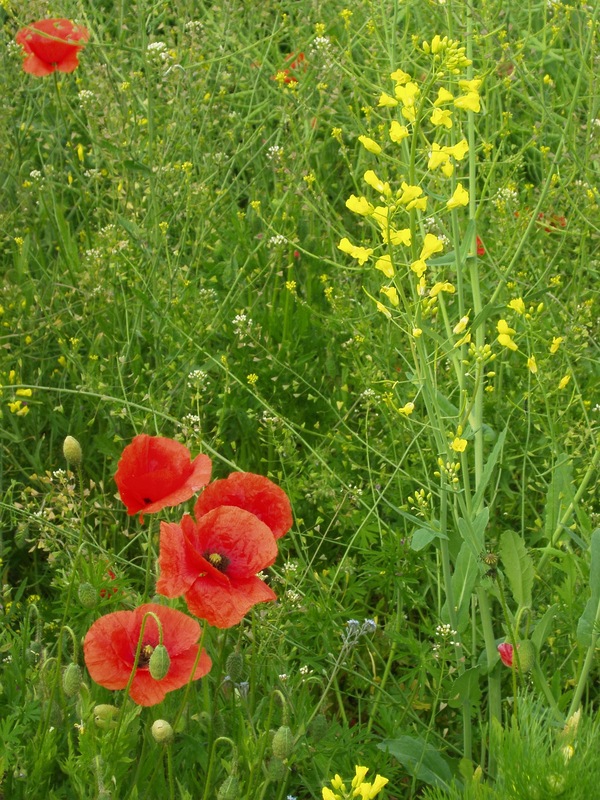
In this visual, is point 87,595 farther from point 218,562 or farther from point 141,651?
point 218,562

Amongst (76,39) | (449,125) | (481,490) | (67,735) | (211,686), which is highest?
(449,125)

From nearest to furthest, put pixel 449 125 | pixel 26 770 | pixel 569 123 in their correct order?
pixel 26 770 < pixel 449 125 < pixel 569 123

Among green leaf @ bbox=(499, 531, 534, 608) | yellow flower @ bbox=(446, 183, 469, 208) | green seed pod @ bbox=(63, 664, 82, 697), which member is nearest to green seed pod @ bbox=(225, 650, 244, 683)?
green seed pod @ bbox=(63, 664, 82, 697)

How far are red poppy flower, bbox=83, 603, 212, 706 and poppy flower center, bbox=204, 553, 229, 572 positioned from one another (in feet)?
0.29

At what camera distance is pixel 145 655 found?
5.22ft

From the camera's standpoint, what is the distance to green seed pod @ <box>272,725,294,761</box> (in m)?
1.46

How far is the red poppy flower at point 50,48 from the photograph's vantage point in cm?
283

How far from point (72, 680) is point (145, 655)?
0.12 metres

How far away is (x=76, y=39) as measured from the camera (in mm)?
2850

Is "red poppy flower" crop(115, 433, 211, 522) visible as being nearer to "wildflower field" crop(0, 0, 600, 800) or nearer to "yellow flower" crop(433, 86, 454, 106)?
"wildflower field" crop(0, 0, 600, 800)

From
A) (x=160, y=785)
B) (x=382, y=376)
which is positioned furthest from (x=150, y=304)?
(x=160, y=785)

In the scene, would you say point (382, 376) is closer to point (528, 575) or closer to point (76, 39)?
point (528, 575)

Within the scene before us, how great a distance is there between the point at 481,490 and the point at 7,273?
155 cm

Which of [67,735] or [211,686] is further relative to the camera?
[211,686]
